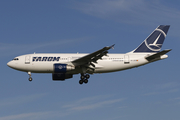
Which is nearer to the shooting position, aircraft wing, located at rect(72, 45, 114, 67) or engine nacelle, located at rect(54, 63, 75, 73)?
aircraft wing, located at rect(72, 45, 114, 67)

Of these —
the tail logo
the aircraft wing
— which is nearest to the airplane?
the aircraft wing

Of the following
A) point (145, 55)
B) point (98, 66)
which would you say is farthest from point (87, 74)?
point (145, 55)

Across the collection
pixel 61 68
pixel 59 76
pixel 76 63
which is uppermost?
pixel 76 63

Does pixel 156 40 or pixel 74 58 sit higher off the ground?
pixel 156 40

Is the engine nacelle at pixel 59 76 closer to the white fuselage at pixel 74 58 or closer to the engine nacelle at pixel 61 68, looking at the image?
the white fuselage at pixel 74 58

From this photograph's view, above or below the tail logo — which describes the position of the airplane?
below

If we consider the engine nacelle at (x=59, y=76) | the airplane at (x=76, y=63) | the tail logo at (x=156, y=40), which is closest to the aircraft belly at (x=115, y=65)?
the airplane at (x=76, y=63)

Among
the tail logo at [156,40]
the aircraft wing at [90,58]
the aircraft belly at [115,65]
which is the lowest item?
A: the aircraft belly at [115,65]

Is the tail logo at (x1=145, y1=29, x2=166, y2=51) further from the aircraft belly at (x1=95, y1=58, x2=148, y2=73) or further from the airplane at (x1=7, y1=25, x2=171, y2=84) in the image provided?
the aircraft belly at (x1=95, y1=58, x2=148, y2=73)

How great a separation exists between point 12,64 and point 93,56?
1069 centimetres

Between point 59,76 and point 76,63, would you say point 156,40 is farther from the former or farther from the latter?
point 59,76

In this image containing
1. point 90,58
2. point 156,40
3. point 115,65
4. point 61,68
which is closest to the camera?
point 90,58

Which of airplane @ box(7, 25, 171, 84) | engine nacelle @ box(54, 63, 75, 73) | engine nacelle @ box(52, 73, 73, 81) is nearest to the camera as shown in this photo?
engine nacelle @ box(54, 63, 75, 73)

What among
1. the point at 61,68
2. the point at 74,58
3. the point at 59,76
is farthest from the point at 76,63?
the point at 59,76
